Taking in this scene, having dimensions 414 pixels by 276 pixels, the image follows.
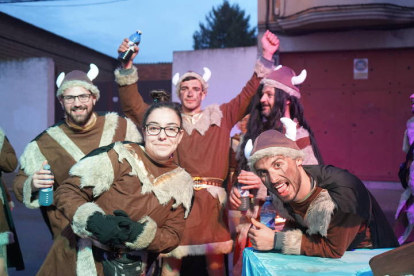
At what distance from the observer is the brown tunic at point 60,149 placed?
3.07m

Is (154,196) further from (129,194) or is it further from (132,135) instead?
(132,135)

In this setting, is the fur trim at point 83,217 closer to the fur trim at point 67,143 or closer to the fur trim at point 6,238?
the fur trim at point 67,143

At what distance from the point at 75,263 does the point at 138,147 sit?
2.52 feet

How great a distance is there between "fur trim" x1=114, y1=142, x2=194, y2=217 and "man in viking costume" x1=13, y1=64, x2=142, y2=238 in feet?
3.13

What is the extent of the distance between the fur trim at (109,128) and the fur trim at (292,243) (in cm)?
171

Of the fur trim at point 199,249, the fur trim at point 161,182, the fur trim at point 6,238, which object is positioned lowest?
the fur trim at point 199,249

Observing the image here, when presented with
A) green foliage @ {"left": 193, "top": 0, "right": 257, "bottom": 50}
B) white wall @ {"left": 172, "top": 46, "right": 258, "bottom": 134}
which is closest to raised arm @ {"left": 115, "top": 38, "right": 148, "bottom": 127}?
white wall @ {"left": 172, "top": 46, "right": 258, "bottom": 134}

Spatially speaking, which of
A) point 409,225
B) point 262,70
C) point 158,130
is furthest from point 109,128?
point 409,225

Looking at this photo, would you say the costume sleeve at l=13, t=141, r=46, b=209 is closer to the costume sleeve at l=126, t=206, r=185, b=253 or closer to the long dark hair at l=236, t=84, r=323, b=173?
the costume sleeve at l=126, t=206, r=185, b=253

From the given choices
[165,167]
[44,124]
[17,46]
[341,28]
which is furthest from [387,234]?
[17,46]

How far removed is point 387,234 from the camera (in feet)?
7.91

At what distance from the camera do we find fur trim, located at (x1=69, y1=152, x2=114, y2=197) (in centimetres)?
231

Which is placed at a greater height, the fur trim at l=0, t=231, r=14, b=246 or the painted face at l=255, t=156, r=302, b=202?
the painted face at l=255, t=156, r=302, b=202

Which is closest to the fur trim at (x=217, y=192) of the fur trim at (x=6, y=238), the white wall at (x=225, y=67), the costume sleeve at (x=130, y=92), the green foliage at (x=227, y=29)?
the costume sleeve at (x=130, y=92)
